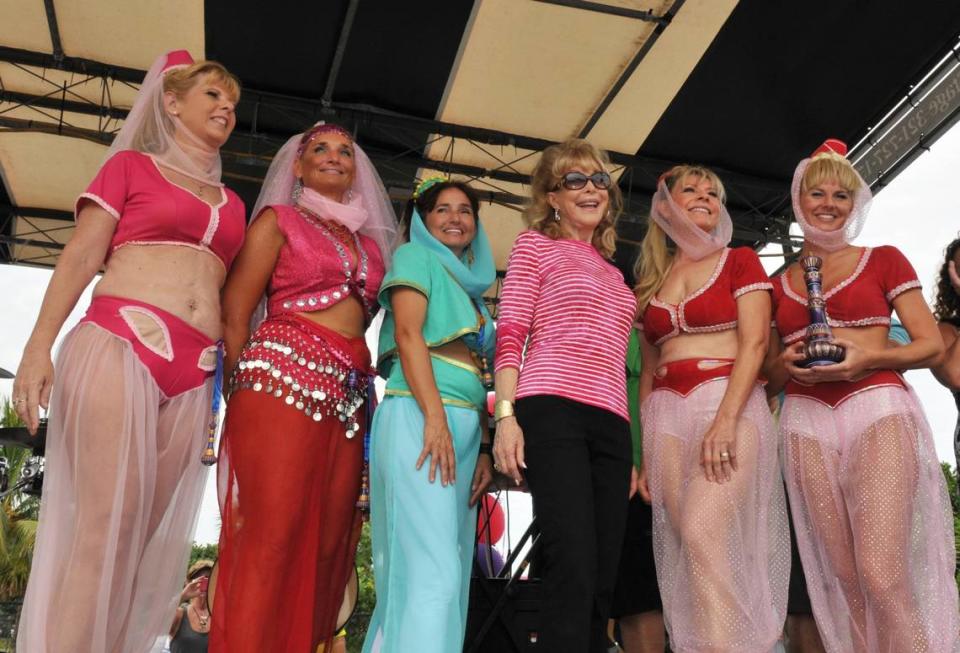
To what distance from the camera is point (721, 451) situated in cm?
261

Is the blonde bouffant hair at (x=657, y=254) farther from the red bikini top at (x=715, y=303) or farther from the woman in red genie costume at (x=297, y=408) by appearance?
the woman in red genie costume at (x=297, y=408)

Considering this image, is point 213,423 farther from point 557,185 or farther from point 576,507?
point 557,185

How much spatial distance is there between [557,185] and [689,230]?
19.6 inches

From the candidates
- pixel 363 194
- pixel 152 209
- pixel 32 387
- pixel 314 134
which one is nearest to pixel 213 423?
pixel 32 387

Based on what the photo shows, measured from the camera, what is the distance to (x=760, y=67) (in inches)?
262

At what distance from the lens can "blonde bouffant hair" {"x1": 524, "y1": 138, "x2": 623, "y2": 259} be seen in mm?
3047

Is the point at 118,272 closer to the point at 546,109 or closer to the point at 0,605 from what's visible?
the point at 0,605

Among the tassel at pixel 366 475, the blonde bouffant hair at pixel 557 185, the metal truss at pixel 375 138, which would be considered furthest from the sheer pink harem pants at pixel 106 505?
the metal truss at pixel 375 138

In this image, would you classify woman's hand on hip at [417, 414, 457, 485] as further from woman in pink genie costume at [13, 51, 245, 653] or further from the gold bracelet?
woman in pink genie costume at [13, 51, 245, 653]

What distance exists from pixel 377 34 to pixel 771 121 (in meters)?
3.30

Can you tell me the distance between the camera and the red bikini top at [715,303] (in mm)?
2873

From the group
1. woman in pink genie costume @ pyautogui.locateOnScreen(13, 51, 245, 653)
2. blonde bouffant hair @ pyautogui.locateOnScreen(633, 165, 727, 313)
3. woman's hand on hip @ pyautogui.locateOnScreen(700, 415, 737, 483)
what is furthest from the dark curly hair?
woman in pink genie costume @ pyautogui.locateOnScreen(13, 51, 245, 653)

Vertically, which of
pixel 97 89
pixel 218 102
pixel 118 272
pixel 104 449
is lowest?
pixel 104 449

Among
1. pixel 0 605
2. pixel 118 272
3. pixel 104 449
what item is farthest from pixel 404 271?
pixel 0 605
